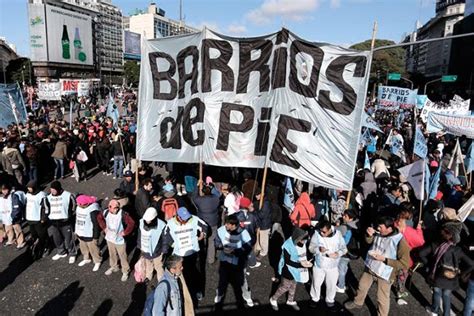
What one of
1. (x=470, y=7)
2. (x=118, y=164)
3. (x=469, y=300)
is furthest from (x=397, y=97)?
(x=470, y=7)

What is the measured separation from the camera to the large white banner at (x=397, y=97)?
1675cm

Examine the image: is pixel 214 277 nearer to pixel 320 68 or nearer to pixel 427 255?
pixel 427 255

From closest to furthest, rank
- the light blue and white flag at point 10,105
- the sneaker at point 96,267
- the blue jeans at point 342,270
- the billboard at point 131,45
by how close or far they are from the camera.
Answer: the blue jeans at point 342,270
the sneaker at point 96,267
the light blue and white flag at point 10,105
the billboard at point 131,45

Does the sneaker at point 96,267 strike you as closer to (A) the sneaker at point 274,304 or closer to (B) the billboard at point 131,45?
(A) the sneaker at point 274,304

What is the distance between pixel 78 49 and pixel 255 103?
307 ft

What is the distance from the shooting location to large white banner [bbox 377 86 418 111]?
16750 millimetres

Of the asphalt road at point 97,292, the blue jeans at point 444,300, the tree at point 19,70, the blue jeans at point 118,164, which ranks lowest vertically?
the asphalt road at point 97,292

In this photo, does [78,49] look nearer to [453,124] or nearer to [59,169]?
[59,169]

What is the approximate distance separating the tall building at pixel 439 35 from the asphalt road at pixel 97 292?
98.9m

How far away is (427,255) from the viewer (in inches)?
191

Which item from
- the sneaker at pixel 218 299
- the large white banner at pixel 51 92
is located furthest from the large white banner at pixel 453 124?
the large white banner at pixel 51 92

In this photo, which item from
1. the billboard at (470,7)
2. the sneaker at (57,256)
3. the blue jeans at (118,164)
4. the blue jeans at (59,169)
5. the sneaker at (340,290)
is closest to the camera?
the sneaker at (340,290)

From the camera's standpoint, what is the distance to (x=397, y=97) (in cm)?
1727

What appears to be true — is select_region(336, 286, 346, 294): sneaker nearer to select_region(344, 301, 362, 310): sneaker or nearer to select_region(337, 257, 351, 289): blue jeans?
select_region(337, 257, 351, 289): blue jeans
